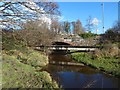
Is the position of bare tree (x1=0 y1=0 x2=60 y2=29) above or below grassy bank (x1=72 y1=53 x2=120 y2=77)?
above

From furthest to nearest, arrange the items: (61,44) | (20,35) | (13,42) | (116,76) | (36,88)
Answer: (61,44), (116,76), (13,42), (20,35), (36,88)

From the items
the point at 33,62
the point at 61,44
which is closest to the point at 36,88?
the point at 33,62

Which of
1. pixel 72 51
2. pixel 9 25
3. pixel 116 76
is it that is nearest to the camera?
pixel 9 25

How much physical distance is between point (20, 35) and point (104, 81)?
677 centimetres

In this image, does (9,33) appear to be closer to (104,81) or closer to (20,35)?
(20,35)

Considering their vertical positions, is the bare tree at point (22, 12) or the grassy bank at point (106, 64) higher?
the bare tree at point (22, 12)

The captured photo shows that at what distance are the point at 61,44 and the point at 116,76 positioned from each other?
21.8 m

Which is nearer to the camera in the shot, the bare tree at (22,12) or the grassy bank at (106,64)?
the bare tree at (22,12)

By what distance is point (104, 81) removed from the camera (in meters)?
16.7

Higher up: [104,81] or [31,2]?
[31,2]

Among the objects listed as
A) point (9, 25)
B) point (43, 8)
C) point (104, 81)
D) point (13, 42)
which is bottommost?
point (104, 81)

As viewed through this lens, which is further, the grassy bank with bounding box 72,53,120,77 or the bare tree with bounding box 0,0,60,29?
the grassy bank with bounding box 72,53,120,77

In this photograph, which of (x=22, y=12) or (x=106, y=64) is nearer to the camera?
(x=22, y=12)

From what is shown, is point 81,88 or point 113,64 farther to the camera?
point 113,64
